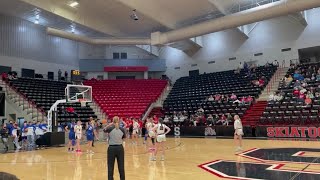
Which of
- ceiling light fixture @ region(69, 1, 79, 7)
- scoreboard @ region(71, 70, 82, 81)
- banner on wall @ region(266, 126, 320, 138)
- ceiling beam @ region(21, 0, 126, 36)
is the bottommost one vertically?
banner on wall @ region(266, 126, 320, 138)

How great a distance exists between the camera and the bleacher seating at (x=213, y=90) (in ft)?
79.0

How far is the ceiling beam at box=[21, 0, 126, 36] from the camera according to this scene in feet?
72.5

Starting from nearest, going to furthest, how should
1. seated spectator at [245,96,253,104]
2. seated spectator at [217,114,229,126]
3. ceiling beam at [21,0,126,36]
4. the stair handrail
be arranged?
seated spectator at [217,114,229,126] → ceiling beam at [21,0,126,36] → seated spectator at [245,96,253,104] → the stair handrail

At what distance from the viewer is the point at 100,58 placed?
3597 cm

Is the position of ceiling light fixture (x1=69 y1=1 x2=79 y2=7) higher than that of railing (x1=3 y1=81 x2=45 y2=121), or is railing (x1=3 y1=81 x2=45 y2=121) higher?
ceiling light fixture (x1=69 y1=1 x2=79 y2=7)

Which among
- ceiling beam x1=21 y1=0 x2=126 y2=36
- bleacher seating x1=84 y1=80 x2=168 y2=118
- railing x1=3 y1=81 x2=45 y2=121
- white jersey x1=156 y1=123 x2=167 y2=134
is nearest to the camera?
white jersey x1=156 y1=123 x2=167 y2=134

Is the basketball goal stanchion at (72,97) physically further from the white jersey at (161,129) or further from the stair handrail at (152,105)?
the white jersey at (161,129)

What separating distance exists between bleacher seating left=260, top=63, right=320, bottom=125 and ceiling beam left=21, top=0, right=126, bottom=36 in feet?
53.1

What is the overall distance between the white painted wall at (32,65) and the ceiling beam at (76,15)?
6.84 m

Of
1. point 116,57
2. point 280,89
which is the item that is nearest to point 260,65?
point 280,89

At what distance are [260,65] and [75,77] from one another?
19.2 metres

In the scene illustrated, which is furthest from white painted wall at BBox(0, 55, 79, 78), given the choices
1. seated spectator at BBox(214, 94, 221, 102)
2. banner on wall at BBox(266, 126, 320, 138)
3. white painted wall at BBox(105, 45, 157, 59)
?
banner on wall at BBox(266, 126, 320, 138)

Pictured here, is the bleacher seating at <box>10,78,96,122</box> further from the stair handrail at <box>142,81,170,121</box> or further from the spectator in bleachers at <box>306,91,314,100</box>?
the spectator in bleachers at <box>306,91,314,100</box>

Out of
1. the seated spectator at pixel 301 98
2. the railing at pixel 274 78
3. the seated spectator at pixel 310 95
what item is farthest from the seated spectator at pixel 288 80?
the seated spectator at pixel 310 95
